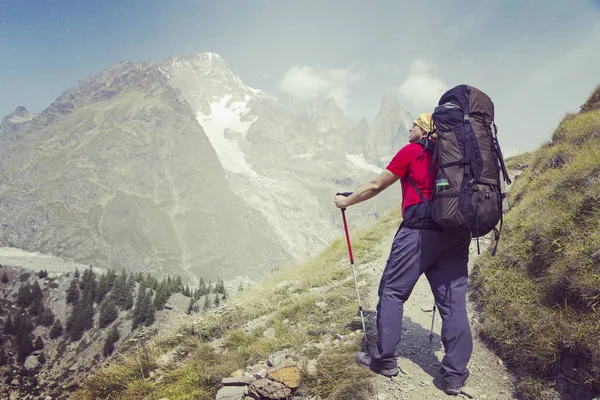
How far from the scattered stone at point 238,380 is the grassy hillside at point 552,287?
380 centimetres

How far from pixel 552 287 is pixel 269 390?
15.4 ft

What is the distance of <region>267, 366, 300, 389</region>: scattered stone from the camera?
16.6 ft

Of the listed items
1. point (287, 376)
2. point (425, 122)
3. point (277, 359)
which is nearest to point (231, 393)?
point (287, 376)

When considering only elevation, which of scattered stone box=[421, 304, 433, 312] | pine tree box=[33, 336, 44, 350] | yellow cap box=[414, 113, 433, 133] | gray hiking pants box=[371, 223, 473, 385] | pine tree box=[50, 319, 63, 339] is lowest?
pine tree box=[33, 336, 44, 350]

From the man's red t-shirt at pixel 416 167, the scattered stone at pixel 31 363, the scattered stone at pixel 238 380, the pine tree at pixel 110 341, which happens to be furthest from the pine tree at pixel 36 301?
the man's red t-shirt at pixel 416 167

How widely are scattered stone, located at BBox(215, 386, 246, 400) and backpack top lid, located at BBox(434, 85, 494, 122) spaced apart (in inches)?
196

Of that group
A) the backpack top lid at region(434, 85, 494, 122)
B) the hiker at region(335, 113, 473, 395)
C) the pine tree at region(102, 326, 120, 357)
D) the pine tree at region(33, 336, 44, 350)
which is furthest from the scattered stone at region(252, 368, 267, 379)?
the pine tree at region(33, 336, 44, 350)

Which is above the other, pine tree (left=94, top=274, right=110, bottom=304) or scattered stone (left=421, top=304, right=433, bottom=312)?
scattered stone (left=421, top=304, right=433, bottom=312)

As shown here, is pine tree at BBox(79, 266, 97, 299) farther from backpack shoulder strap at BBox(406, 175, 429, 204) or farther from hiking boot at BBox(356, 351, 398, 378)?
backpack shoulder strap at BBox(406, 175, 429, 204)

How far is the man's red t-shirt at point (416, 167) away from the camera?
5027 millimetres

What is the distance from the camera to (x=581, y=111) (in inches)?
598

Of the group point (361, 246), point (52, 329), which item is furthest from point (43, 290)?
point (361, 246)

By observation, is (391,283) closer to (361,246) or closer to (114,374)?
(114,374)

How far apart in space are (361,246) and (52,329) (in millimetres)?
190346
